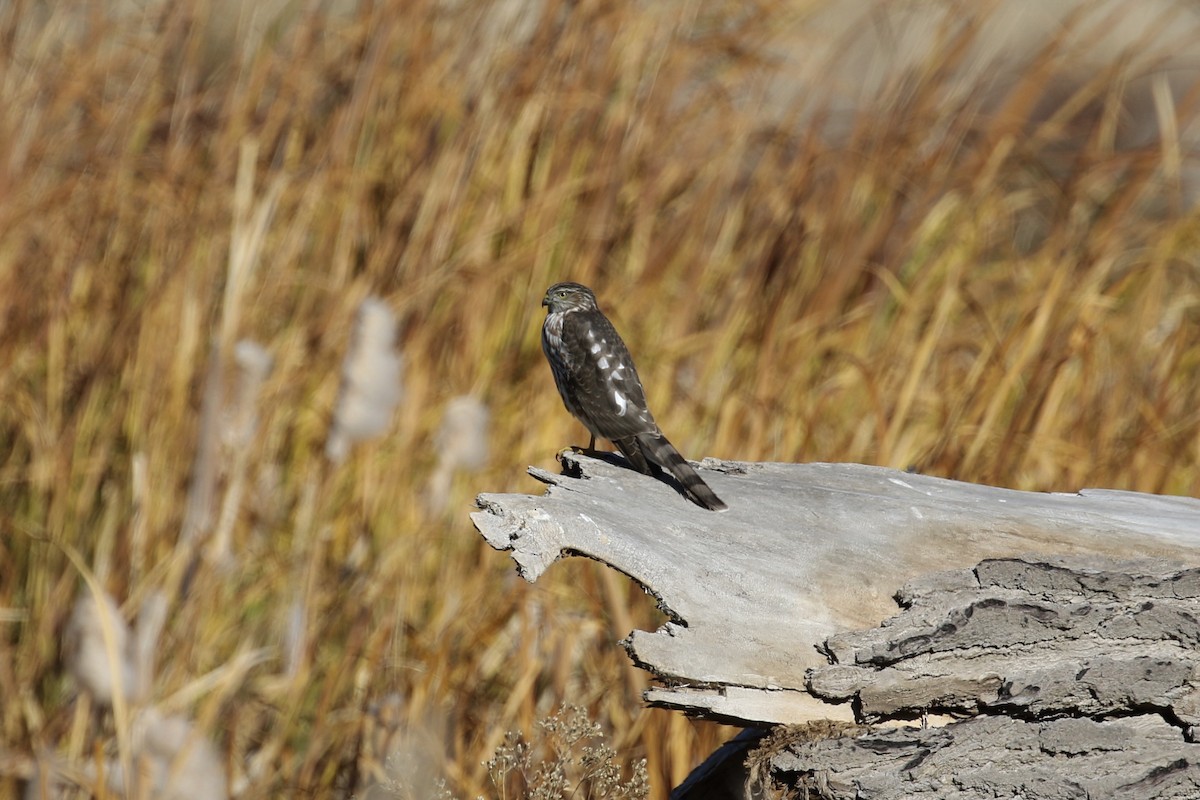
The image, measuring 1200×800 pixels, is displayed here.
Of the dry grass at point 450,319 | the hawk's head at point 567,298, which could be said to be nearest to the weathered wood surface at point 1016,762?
the dry grass at point 450,319

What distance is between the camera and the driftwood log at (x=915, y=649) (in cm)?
200

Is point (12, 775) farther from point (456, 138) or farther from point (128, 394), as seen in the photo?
point (456, 138)

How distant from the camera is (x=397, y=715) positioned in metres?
2.91

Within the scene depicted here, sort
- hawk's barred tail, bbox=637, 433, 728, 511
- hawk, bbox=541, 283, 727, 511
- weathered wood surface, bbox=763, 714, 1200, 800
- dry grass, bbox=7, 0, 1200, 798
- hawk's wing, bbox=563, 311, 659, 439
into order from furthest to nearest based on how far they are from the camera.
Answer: dry grass, bbox=7, 0, 1200, 798, hawk's wing, bbox=563, 311, 659, 439, hawk, bbox=541, 283, 727, 511, hawk's barred tail, bbox=637, 433, 728, 511, weathered wood surface, bbox=763, 714, 1200, 800

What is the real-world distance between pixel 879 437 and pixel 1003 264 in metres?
2.06

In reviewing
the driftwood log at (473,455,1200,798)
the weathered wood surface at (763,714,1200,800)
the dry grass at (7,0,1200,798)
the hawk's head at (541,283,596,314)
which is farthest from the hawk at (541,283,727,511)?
the weathered wood surface at (763,714,1200,800)

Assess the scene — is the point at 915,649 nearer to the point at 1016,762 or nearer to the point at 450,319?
the point at 1016,762

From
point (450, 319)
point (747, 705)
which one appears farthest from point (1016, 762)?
point (450, 319)

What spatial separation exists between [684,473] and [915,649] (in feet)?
1.84

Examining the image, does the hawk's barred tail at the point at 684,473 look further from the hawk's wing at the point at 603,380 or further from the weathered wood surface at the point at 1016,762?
the weathered wood surface at the point at 1016,762

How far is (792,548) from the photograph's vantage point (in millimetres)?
2289

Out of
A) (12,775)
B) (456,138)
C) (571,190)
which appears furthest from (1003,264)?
(12,775)

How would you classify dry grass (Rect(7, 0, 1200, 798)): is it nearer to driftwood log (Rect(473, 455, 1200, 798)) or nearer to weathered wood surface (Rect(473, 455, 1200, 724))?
weathered wood surface (Rect(473, 455, 1200, 724))

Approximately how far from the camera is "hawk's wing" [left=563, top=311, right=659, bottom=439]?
109 inches
